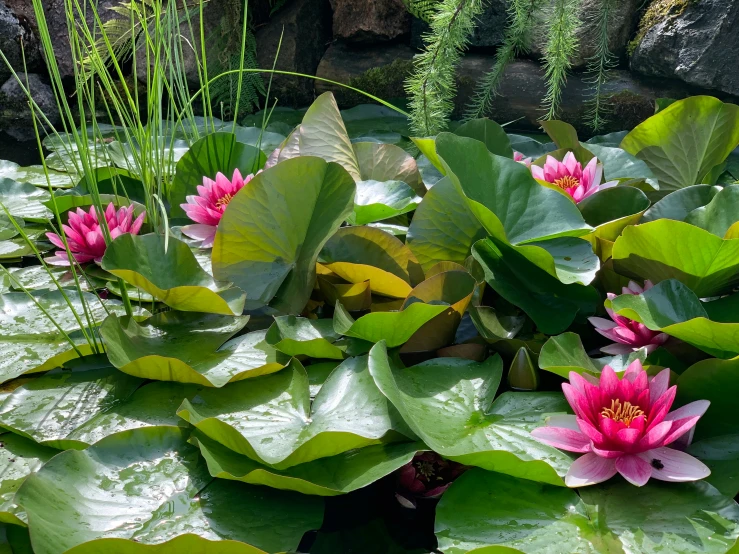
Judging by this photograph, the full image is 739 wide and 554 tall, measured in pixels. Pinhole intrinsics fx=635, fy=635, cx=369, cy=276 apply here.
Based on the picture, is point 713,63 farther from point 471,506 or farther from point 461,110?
point 471,506

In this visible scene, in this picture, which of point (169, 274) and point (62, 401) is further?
point (169, 274)

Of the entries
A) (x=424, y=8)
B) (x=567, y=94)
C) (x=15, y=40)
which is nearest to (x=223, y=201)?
(x=424, y=8)

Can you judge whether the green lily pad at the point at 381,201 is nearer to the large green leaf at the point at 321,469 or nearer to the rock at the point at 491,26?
the large green leaf at the point at 321,469

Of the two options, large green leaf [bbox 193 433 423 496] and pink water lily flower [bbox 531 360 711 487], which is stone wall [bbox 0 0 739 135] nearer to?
pink water lily flower [bbox 531 360 711 487]

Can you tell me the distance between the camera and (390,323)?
3.32 ft

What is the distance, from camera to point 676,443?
872 millimetres

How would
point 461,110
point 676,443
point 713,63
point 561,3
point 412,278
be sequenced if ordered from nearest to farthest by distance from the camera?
point 676,443 < point 412,278 < point 561,3 < point 713,63 < point 461,110

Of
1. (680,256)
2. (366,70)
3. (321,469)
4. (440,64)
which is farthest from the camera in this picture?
(366,70)

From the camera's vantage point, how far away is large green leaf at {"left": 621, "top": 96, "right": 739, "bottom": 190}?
1.44 m

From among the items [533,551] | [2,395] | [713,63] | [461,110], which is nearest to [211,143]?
[2,395]

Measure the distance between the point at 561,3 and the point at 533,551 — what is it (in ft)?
4.97

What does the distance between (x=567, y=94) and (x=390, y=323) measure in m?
1.96

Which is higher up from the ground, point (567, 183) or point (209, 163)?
point (567, 183)

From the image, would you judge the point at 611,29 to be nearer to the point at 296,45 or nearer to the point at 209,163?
Result: the point at 296,45
